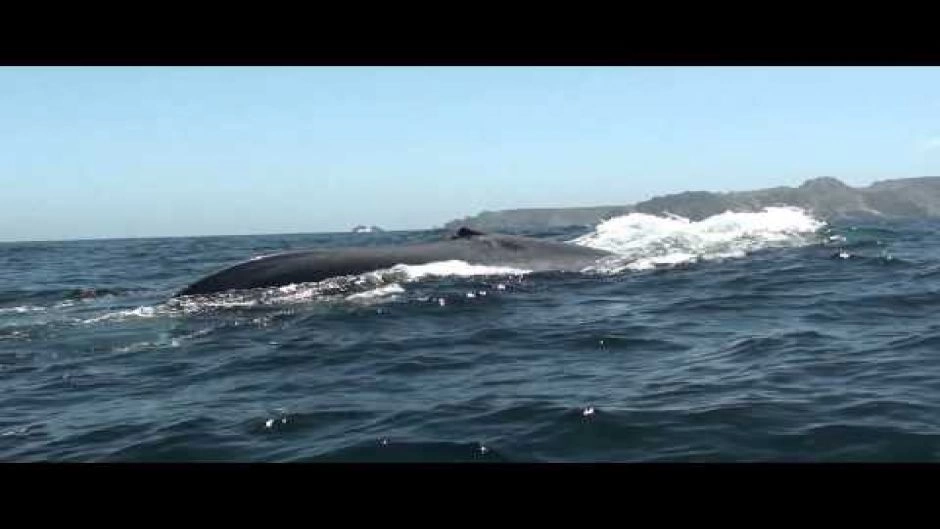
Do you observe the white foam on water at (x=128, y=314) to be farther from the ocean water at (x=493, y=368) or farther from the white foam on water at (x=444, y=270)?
the white foam on water at (x=444, y=270)

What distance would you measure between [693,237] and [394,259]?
12714 millimetres

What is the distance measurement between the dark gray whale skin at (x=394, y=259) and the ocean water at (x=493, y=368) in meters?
0.57

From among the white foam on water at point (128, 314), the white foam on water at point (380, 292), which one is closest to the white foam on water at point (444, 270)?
the white foam on water at point (380, 292)

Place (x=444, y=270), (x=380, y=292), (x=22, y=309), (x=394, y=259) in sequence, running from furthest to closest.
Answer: (x=394, y=259) < (x=444, y=270) < (x=22, y=309) < (x=380, y=292)

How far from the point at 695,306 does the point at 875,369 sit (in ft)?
17.2

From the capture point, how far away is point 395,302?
14.9 m

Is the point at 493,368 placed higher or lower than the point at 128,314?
lower

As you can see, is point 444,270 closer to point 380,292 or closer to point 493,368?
point 380,292

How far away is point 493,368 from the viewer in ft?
31.6

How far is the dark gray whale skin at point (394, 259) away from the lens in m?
17.1

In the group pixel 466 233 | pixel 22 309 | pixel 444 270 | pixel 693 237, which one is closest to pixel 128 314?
pixel 22 309

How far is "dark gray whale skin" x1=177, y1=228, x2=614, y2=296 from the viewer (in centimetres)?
1708
